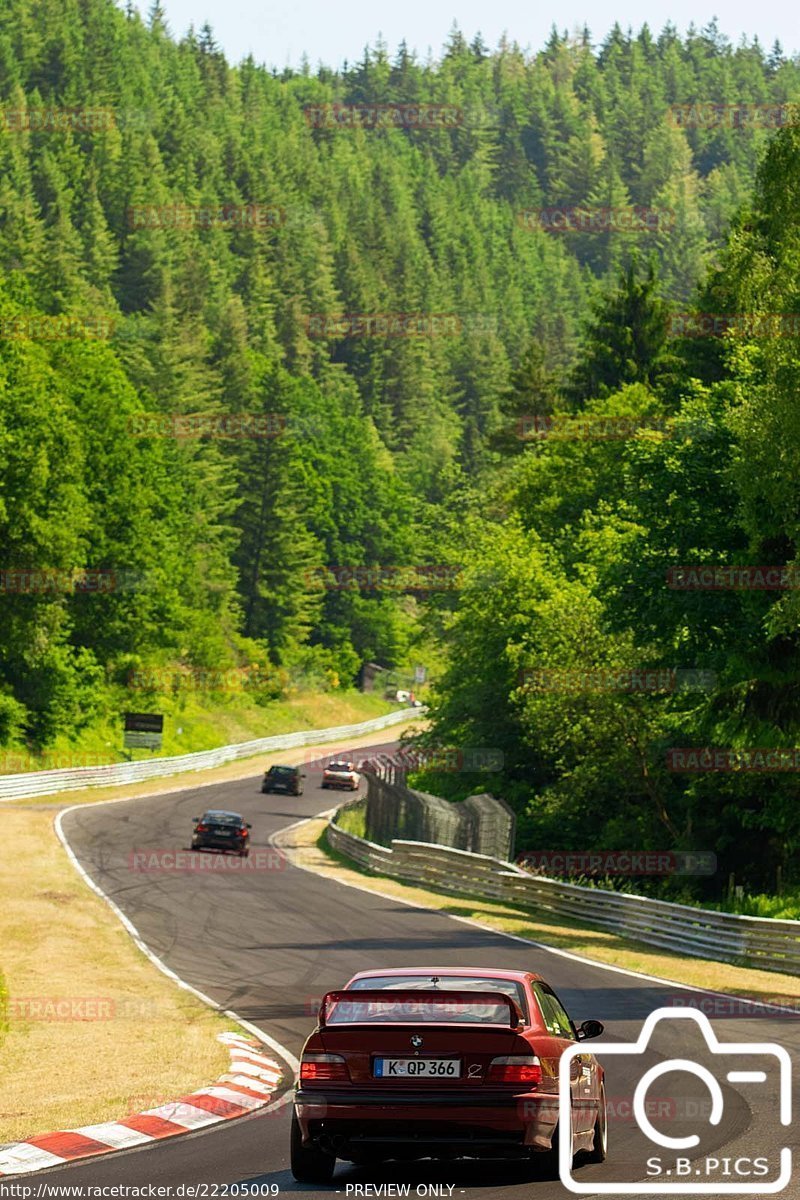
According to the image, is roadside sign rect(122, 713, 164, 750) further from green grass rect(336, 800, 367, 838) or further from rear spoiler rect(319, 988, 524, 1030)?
rear spoiler rect(319, 988, 524, 1030)

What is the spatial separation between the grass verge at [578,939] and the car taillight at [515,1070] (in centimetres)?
1361

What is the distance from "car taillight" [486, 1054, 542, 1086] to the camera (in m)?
10.4

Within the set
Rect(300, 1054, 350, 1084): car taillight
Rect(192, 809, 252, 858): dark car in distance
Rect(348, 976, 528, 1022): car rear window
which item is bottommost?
Rect(192, 809, 252, 858): dark car in distance

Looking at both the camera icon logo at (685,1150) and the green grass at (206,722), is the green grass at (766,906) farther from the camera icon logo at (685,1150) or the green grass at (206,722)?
the green grass at (206,722)

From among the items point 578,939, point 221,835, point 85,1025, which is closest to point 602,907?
point 578,939

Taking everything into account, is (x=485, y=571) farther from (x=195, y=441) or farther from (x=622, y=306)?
(x=195, y=441)

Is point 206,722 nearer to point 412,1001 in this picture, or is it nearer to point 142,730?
point 142,730

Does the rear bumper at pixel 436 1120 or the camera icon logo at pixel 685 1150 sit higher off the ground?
the rear bumper at pixel 436 1120

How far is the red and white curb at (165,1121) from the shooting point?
11.2 meters

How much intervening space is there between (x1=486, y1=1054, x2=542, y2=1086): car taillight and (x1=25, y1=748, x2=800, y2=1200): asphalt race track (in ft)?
2.02

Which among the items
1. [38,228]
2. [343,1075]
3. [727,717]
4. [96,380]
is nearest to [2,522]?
[96,380]

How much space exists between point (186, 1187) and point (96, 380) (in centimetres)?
7898

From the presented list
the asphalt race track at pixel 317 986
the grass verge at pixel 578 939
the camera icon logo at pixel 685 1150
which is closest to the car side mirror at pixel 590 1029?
the camera icon logo at pixel 685 1150

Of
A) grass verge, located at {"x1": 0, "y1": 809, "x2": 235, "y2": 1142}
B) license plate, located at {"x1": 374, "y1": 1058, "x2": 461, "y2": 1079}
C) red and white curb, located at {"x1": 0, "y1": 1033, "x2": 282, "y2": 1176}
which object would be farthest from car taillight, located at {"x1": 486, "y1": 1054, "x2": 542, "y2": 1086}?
grass verge, located at {"x1": 0, "y1": 809, "x2": 235, "y2": 1142}
